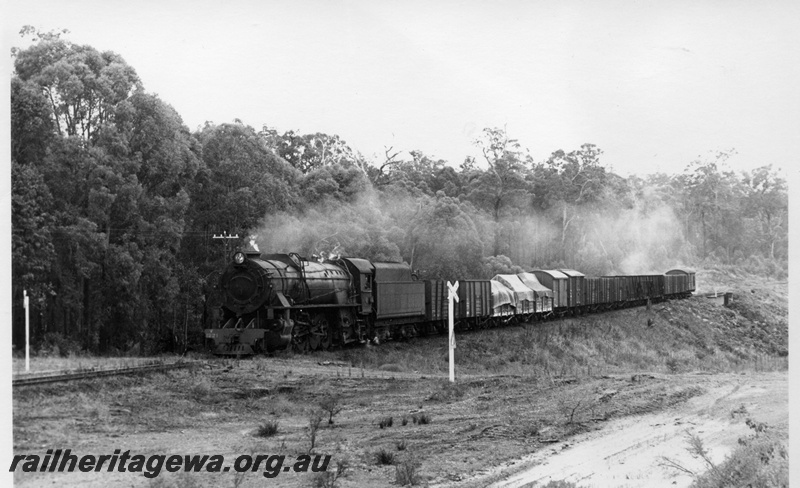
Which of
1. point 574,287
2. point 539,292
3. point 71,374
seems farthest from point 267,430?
point 574,287

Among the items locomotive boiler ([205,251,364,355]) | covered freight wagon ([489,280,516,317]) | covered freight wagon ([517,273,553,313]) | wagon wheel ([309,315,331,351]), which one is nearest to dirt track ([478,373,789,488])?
locomotive boiler ([205,251,364,355])

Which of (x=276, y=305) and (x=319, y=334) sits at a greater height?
(x=276, y=305)

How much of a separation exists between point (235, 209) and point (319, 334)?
380 centimetres

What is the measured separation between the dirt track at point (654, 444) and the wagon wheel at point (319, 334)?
25.9 ft

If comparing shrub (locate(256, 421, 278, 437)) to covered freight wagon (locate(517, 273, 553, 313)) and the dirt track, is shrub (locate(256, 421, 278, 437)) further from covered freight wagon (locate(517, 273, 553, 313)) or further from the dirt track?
covered freight wagon (locate(517, 273, 553, 313))

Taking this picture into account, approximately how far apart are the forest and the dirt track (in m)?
5.83

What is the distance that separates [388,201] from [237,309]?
493cm

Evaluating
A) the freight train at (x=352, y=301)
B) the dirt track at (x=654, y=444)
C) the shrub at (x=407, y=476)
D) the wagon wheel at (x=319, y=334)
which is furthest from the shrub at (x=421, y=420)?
the wagon wheel at (x=319, y=334)

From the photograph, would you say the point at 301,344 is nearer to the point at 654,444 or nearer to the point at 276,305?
the point at 276,305

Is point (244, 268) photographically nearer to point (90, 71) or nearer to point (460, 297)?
point (90, 71)

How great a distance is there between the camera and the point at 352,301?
17.2 metres

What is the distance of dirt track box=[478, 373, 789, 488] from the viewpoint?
8.34 m

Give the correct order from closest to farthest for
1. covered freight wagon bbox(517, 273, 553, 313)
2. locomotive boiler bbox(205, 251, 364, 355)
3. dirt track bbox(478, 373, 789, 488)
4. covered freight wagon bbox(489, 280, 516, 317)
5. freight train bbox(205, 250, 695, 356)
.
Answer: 1. dirt track bbox(478, 373, 789, 488)
2. locomotive boiler bbox(205, 251, 364, 355)
3. freight train bbox(205, 250, 695, 356)
4. covered freight wagon bbox(489, 280, 516, 317)
5. covered freight wagon bbox(517, 273, 553, 313)

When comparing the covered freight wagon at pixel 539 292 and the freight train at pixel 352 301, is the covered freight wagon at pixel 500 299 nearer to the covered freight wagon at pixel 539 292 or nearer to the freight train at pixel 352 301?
the freight train at pixel 352 301
